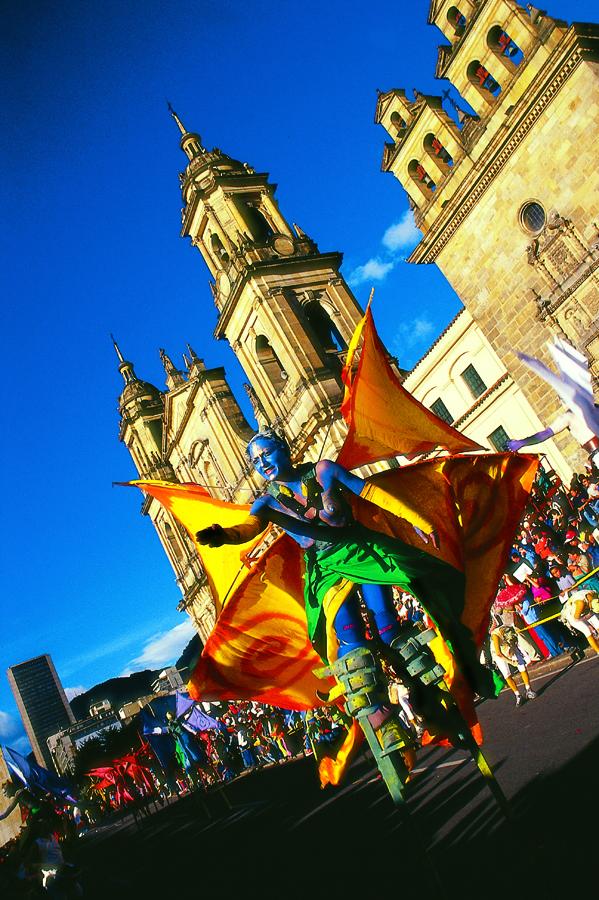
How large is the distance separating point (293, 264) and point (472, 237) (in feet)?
44.0

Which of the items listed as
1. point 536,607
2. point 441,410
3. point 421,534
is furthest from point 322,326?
point 421,534

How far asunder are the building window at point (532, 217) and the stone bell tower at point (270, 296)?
37.4 ft

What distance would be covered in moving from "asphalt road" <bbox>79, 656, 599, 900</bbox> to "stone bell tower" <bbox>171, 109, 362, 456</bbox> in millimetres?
17008

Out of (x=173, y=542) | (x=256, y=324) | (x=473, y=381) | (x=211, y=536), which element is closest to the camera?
(x=211, y=536)

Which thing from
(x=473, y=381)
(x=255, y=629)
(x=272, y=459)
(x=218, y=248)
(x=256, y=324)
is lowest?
(x=255, y=629)

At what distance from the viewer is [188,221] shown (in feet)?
109

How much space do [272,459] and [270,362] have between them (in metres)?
25.8

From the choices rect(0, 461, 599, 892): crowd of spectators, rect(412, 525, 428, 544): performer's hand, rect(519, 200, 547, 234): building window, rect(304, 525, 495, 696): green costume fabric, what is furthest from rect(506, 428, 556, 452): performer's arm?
rect(519, 200, 547, 234): building window

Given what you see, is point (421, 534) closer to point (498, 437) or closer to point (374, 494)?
point (374, 494)

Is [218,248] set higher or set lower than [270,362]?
higher

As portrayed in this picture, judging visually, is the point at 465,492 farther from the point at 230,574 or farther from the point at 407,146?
the point at 407,146

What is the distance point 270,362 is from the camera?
30047 millimetres

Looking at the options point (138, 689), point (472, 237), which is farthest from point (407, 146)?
point (138, 689)

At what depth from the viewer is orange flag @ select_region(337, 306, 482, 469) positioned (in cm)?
511
